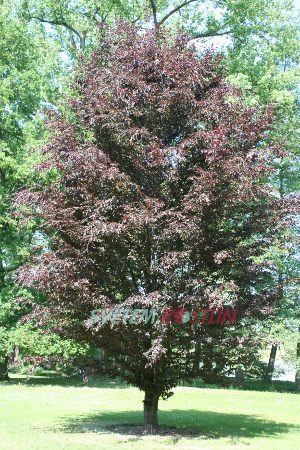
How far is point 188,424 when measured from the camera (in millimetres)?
11508

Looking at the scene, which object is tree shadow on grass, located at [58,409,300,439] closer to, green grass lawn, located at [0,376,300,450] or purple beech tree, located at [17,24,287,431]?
green grass lawn, located at [0,376,300,450]

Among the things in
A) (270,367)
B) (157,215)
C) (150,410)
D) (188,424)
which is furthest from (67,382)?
(157,215)

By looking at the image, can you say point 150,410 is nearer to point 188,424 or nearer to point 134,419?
point 188,424

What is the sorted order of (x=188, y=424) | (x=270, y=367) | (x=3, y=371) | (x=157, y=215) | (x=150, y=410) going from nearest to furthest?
(x=157, y=215), (x=150, y=410), (x=188, y=424), (x=3, y=371), (x=270, y=367)

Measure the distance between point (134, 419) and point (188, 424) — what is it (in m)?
1.34

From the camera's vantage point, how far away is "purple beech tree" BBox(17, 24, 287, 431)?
908cm

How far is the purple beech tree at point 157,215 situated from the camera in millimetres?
9078

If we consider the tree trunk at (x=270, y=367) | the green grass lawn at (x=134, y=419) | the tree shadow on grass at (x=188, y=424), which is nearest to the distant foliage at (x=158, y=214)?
the tree shadow on grass at (x=188, y=424)

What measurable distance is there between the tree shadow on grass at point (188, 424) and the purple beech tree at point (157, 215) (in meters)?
0.85

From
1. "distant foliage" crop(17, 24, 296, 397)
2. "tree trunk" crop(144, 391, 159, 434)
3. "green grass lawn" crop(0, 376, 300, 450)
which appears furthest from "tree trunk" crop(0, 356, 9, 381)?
"tree trunk" crop(144, 391, 159, 434)

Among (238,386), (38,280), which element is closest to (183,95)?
(38,280)

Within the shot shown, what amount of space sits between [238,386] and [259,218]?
16572mm

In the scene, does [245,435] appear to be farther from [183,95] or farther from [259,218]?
[183,95]

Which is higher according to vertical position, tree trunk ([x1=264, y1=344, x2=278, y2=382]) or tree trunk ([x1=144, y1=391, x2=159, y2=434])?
tree trunk ([x1=264, y1=344, x2=278, y2=382])
